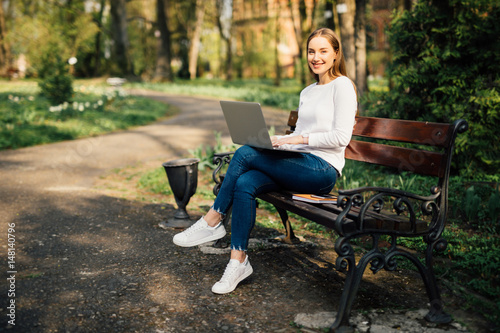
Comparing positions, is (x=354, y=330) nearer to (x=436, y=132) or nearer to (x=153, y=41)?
(x=436, y=132)

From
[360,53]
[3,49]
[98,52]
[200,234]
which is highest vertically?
[3,49]

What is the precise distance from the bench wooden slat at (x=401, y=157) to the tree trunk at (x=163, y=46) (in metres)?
22.8

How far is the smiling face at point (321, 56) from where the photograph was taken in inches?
124

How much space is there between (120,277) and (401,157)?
2079 millimetres

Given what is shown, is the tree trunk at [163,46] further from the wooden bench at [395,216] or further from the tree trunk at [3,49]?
the wooden bench at [395,216]

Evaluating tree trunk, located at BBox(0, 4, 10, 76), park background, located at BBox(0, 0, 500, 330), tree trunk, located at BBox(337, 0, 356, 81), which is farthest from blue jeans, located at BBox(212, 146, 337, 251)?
tree trunk, located at BBox(0, 4, 10, 76)

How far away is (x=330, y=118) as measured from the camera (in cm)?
316

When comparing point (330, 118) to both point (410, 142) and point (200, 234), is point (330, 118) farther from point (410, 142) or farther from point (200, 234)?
point (200, 234)

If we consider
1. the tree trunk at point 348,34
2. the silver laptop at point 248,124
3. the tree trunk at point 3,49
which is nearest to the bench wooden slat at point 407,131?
the silver laptop at point 248,124

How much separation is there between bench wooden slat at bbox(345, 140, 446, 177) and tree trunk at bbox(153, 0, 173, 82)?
2284 cm

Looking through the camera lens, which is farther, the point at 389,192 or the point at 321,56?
the point at 321,56

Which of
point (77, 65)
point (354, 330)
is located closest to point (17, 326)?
point (354, 330)

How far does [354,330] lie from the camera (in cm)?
244

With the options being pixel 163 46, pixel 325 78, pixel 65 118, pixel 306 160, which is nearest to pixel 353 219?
pixel 306 160
